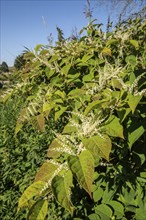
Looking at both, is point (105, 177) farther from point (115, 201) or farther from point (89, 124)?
point (89, 124)

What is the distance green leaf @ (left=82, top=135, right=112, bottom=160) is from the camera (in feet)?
3.29

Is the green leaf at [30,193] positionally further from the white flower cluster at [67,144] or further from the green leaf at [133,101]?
the green leaf at [133,101]

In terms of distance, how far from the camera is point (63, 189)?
35.7 inches

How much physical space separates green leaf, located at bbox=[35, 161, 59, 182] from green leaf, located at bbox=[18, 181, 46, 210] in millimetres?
24

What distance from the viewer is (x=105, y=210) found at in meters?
1.68

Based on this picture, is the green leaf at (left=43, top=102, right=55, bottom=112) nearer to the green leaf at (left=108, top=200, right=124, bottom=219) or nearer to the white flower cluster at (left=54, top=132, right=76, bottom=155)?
the white flower cluster at (left=54, top=132, right=76, bottom=155)

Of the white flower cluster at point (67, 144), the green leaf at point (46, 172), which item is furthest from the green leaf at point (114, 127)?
the green leaf at point (46, 172)

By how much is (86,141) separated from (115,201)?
0.81m

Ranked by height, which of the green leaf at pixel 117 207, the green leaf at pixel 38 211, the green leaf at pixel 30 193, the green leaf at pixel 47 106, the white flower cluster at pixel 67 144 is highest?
the green leaf at pixel 47 106

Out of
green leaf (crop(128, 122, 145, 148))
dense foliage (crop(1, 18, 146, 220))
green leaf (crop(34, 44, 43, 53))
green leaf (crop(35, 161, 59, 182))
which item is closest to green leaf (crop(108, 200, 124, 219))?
dense foliage (crop(1, 18, 146, 220))

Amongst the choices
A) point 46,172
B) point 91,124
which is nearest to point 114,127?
point 91,124

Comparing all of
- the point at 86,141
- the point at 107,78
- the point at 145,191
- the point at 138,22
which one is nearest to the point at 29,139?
the point at 138,22

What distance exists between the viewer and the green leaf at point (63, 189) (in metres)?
0.87

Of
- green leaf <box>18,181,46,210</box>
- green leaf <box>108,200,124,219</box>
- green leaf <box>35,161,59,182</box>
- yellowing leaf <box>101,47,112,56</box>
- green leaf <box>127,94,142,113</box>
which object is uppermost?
yellowing leaf <box>101,47,112,56</box>
